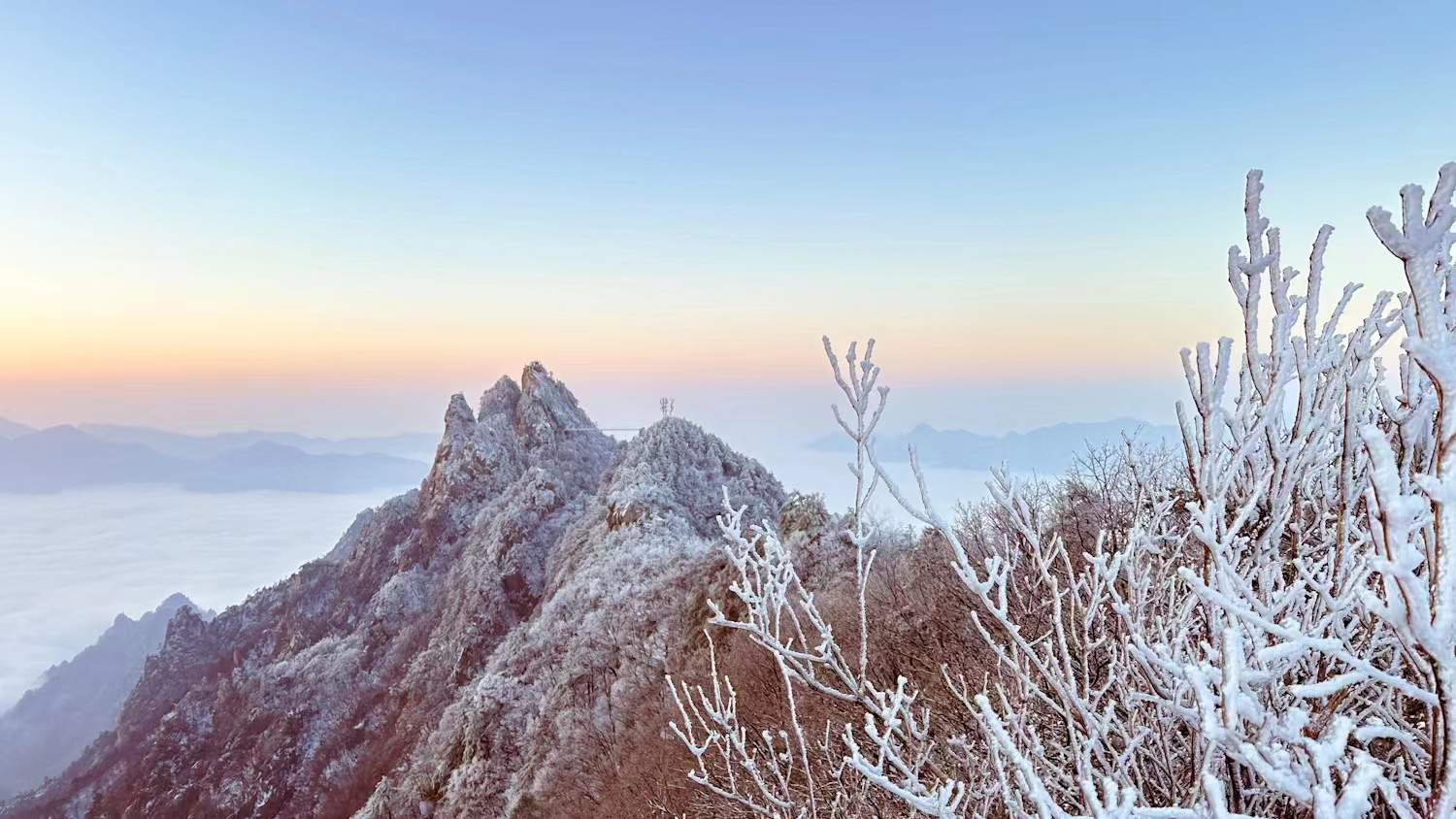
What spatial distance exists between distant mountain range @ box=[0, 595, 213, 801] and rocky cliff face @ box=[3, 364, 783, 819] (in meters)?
76.1

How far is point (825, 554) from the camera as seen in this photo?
63.7 ft

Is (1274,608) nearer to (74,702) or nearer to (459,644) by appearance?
(459,644)

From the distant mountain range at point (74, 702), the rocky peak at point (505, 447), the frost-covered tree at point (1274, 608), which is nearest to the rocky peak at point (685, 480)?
the rocky peak at point (505, 447)

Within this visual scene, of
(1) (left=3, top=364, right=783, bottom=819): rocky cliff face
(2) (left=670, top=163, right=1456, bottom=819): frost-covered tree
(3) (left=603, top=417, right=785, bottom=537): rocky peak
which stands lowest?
(1) (left=3, top=364, right=783, bottom=819): rocky cliff face

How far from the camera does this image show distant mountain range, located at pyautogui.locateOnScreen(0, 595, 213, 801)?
103938 millimetres

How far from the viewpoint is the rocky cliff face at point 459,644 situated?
1953 cm

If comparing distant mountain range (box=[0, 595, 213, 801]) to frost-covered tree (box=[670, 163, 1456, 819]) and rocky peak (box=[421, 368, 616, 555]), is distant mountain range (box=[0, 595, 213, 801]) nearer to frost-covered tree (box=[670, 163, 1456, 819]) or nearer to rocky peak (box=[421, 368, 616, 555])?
rocky peak (box=[421, 368, 616, 555])

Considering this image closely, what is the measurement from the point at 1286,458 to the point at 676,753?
1134cm

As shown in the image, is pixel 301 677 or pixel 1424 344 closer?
pixel 1424 344

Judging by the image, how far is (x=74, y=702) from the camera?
124 m

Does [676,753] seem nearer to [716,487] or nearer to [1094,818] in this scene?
[1094,818]

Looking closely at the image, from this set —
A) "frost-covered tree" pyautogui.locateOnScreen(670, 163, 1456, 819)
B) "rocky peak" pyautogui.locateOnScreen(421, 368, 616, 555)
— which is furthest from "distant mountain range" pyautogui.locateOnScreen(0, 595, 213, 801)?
"frost-covered tree" pyautogui.locateOnScreen(670, 163, 1456, 819)

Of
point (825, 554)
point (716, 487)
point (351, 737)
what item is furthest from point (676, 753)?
point (351, 737)

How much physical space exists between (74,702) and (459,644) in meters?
148
